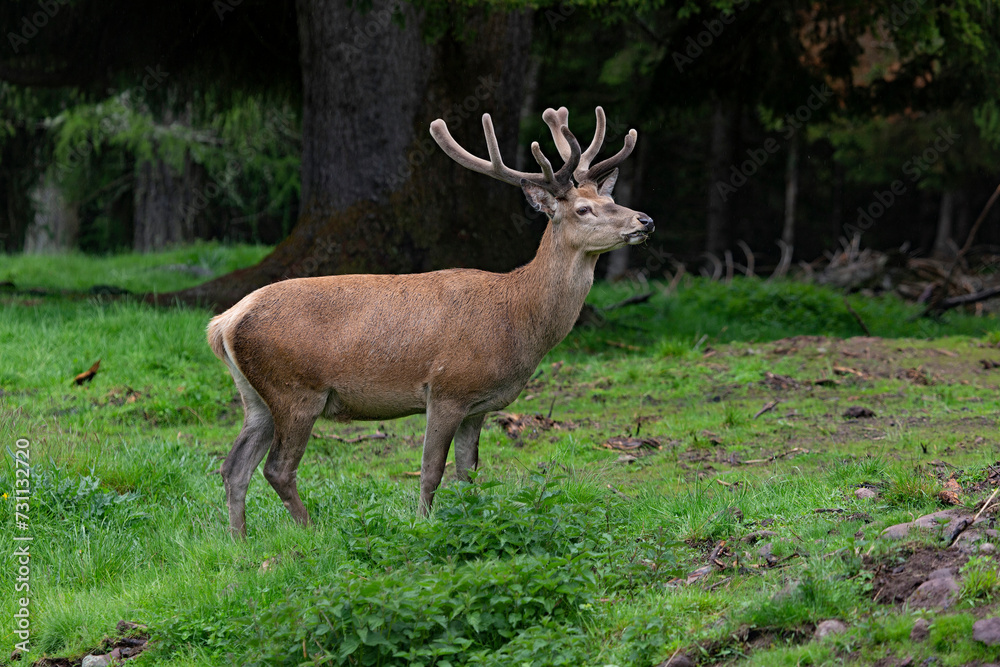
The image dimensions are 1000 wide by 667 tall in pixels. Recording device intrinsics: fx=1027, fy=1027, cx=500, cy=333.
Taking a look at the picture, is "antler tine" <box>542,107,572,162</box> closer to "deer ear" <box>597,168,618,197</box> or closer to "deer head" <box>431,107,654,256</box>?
"deer head" <box>431,107,654,256</box>

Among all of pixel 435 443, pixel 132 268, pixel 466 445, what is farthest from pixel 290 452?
pixel 132 268

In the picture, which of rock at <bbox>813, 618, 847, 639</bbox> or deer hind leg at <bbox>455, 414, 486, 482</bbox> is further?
deer hind leg at <bbox>455, 414, 486, 482</bbox>

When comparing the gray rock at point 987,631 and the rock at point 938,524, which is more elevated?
the rock at point 938,524

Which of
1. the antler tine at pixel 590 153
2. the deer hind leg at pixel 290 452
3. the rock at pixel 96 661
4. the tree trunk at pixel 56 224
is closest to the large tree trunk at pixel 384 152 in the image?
the antler tine at pixel 590 153

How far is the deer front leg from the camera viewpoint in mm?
5410

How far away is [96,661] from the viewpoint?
13.4 ft

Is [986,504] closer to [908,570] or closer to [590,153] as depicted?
[908,570]

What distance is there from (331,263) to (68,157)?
12419 millimetres

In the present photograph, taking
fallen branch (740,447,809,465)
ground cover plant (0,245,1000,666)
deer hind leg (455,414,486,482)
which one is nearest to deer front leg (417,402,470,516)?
ground cover plant (0,245,1000,666)

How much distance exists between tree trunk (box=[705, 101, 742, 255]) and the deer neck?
1459cm

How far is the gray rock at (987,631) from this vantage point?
10.7 ft

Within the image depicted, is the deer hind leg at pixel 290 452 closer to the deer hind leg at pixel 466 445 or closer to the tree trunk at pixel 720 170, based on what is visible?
the deer hind leg at pixel 466 445

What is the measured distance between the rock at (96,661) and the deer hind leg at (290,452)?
1389 mm

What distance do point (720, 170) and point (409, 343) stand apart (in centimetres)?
1579
